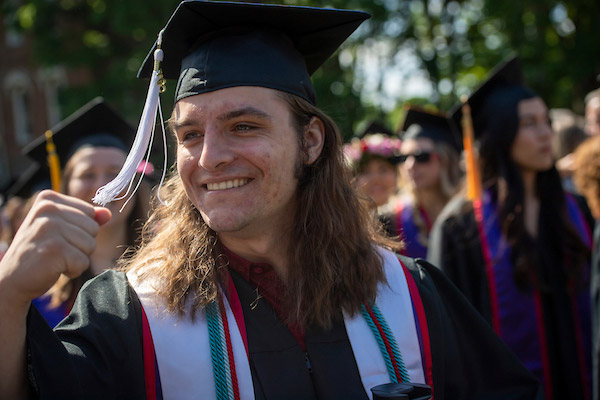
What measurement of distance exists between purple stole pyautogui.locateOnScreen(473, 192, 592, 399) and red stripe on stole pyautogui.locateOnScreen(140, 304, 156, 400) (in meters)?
2.38

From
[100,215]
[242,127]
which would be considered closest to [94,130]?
[242,127]

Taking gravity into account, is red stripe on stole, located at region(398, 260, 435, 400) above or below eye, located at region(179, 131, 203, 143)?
below

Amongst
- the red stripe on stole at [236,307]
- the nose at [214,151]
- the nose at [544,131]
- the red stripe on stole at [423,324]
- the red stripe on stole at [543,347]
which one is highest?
the nose at [544,131]

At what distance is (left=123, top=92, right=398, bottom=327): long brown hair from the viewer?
2.00 m

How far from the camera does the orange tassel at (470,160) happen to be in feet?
13.0

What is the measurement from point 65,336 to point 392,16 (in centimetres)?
1488

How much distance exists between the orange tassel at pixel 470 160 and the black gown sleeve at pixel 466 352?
1.80m

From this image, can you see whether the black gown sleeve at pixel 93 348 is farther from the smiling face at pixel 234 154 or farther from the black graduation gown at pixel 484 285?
the black graduation gown at pixel 484 285

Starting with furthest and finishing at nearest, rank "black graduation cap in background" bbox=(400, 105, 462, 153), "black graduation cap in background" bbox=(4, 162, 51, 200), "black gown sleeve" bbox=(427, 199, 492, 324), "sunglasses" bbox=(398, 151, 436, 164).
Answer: "black graduation cap in background" bbox=(400, 105, 462, 153) → "sunglasses" bbox=(398, 151, 436, 164) → "black graduation cap in background" bbox=(4, 162, 51, 200) → "black gown sleeve" bbox=(427, 199, 492, 324)

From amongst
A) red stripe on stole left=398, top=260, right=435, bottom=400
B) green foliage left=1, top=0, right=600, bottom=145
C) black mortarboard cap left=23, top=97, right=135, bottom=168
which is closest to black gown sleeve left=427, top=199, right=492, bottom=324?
red stripe on stole left=398, top=260, right=435, bottom=400

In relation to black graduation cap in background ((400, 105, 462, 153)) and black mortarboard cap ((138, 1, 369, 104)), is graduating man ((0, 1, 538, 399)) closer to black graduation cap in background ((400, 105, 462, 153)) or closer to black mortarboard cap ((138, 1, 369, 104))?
black mortarboard cap ((138, 1, 369, 104))

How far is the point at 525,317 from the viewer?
3547mm

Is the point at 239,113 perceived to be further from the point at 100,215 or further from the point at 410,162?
the point at 410,162

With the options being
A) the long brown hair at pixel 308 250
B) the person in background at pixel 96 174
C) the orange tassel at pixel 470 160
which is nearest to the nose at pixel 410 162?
the orange tassel at pixel 470 160
